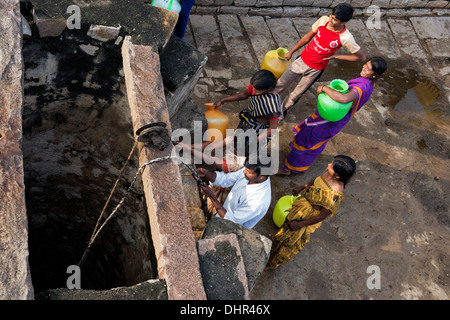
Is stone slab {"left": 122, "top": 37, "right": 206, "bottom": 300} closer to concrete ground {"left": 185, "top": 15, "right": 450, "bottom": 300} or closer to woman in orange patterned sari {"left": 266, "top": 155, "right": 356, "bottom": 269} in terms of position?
woman in orange patterned sari {"left": 266, "top": 155, "right": 356, "bottom": 269}

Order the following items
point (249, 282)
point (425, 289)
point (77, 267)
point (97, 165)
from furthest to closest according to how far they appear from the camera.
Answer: point (77, 267), point (425, 289), point (97, 165), point (249, 282)

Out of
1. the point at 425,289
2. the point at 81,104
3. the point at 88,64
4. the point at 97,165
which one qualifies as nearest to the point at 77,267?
the point at 97,165

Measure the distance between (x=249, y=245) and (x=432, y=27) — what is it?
7130 millimetres

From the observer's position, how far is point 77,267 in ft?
17.0

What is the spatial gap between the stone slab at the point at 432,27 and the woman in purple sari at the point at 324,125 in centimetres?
398

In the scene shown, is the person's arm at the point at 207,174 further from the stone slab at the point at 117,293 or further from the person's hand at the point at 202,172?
the stone slab at the point at 117,293

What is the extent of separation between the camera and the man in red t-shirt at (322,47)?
4590 mm

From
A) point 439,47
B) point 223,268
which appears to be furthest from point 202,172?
point 439,47

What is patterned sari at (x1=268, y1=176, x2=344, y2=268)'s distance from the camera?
11.9ft

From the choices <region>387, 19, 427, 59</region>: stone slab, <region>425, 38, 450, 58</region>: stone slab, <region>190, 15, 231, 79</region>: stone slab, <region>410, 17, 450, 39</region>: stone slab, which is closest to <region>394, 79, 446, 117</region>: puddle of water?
<region>387, 19, 427, 59</region>: stone slab

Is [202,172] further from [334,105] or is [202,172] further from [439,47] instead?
[439,47]
